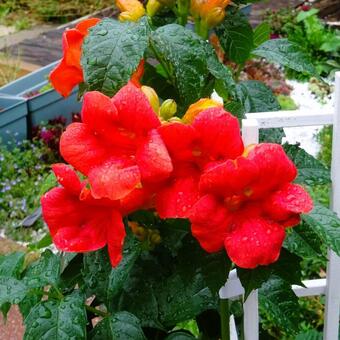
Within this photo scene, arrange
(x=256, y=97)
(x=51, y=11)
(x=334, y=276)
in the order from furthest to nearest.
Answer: (x=51, y=11)
(x=334, y=276)
(x=256, y=97)

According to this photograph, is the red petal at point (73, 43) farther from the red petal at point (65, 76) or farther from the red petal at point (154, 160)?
the red petal at point (154, 160)

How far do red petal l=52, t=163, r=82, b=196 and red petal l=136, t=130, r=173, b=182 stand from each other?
97 millimetres

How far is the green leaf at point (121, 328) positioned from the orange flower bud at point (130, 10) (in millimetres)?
458

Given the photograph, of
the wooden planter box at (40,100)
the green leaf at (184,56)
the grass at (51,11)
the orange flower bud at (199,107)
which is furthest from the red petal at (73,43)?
the grass at (51,11)

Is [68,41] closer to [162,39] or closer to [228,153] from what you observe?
[162,39]

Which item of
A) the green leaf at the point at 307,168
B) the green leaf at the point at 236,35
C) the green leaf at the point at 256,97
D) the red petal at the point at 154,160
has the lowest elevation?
the green leaf at the point at 307,168

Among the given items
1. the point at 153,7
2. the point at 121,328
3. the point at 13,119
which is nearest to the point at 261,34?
the point at 153,7

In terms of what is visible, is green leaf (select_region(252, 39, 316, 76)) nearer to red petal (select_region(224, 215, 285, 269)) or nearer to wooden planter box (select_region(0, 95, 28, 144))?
red petal (select_region(224, 215, 285, 269))

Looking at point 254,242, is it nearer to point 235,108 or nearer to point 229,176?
point 229,176

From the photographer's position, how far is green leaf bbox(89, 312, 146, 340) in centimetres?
110

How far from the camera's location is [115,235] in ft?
2.96

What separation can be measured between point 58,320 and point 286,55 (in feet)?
1.83

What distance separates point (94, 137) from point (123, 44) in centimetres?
14

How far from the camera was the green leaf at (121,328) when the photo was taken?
110 cm
